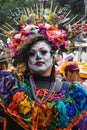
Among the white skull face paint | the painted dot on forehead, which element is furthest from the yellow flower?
the painted dot on forehead

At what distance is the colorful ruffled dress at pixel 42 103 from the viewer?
4559mm

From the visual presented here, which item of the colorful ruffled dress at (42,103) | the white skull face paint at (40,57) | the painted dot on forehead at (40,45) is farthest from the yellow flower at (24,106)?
the painted dot on forehead at (40,45)

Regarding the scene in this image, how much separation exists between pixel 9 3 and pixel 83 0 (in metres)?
4.31

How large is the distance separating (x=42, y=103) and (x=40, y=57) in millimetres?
434

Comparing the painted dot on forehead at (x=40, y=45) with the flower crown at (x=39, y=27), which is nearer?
the painted dot on forehead at (x=40, y=45)

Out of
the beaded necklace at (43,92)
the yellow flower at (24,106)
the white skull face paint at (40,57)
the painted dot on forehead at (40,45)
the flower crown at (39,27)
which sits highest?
the flower crown at (39,27)

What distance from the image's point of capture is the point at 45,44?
4840 millimetres

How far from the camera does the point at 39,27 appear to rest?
496cm

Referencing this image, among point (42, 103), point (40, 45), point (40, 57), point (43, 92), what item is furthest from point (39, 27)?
point (42, 103)

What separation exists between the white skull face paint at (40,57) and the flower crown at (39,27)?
10 centimetres

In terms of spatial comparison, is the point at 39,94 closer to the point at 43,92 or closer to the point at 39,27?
the point at 43,92

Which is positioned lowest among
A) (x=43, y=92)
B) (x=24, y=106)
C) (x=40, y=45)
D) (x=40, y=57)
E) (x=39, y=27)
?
(x=24, y=106)

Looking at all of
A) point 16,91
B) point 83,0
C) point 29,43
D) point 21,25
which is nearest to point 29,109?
point 16,91

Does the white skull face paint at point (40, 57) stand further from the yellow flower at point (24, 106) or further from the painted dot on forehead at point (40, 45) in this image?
the yellow flower at point (24, 106)
